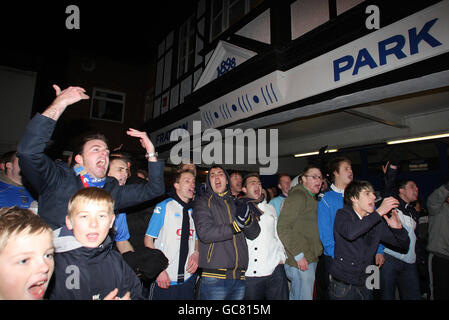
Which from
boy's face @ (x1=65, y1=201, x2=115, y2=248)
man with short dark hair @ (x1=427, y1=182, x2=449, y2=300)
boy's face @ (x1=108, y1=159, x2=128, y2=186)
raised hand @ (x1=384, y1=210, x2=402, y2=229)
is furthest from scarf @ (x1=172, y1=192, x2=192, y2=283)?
man with short dark hair @ (x1=427, y1=182, x2=449, y2=300)

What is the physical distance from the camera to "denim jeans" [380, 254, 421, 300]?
10.9 ft

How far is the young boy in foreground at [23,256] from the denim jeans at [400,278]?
12.8ft

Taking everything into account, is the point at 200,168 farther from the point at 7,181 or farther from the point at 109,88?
the point at 7,181

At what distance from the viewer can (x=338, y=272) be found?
8.55 feet

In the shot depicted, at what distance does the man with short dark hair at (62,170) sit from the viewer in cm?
170

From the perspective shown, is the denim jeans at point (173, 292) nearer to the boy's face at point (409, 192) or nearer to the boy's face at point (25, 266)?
the boy's face at point (25, 266)

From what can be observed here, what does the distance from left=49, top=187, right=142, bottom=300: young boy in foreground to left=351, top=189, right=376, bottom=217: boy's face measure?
7.85 ft

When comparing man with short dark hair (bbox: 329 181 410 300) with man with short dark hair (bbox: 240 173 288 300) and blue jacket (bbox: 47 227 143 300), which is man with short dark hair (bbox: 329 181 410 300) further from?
blue jacket (bbox: 47 227 143 300)

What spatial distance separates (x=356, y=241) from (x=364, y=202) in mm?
435

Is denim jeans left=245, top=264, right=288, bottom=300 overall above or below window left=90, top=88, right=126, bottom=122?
below

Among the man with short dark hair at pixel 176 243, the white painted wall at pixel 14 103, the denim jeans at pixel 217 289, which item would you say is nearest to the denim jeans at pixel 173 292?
the man with short dark hair at pixel 176 243
